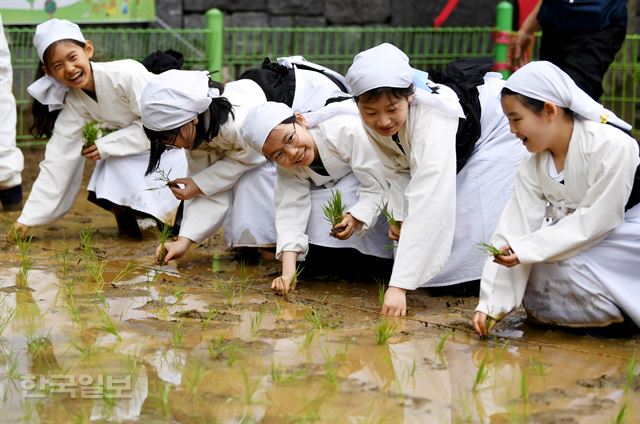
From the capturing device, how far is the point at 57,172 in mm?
6227

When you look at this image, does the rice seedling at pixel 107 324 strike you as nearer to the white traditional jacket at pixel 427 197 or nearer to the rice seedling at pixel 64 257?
the rice seedling at pixel 64 257

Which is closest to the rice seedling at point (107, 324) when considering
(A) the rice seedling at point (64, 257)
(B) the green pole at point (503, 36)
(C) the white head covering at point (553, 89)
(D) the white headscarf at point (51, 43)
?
(A) the rice seedling at point (64, 257)

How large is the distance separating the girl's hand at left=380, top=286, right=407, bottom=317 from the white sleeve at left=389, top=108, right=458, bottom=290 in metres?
0.04

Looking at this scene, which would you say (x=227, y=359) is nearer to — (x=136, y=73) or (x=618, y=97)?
(x=136, y=73)

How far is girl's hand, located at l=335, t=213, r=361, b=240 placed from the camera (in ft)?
16.1

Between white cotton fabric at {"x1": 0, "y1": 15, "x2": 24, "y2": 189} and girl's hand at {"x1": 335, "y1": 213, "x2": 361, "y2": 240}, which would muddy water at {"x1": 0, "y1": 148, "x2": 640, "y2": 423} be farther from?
white cotton fabric at {"x1": 0, "y1": 15, "x2": 24, "y2": 189}

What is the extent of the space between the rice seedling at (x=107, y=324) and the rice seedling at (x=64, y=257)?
926 mm

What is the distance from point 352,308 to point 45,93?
2416 millimetres

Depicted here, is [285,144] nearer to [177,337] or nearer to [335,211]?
[335,211]

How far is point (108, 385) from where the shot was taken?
3.53 m

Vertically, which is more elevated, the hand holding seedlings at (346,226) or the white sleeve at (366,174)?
the white sleeve at (366,174)

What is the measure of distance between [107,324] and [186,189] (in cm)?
137

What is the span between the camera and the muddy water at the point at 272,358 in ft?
11.0

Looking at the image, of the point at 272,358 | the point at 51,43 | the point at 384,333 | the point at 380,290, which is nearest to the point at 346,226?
the point at 380,290
